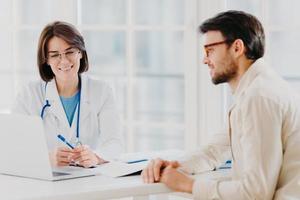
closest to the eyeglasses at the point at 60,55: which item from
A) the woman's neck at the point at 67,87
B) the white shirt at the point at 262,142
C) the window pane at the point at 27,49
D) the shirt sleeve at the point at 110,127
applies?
the woman's neck at the point at 67,87

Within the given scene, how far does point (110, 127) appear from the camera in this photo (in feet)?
9.52

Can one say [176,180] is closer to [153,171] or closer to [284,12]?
[153,171]

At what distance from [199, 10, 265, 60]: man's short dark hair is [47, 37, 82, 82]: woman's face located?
33.6 inches

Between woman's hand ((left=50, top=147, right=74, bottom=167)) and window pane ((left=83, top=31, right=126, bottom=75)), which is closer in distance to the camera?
woman's hand ((left=50, top=147, right=74, bottom=167))

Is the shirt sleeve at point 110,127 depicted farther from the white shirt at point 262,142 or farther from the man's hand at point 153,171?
the white shirt at point 262,142

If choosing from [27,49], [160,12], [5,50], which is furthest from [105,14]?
[5,50]

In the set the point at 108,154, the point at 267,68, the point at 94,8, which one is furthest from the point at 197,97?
the point at 267,68

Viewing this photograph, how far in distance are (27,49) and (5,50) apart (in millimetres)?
153

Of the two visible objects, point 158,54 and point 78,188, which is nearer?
point 78,188

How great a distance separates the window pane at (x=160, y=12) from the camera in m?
4.02

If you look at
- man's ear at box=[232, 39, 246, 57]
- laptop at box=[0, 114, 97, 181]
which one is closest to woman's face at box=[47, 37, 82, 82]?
laptop at box=[0, 114, 97, 181]

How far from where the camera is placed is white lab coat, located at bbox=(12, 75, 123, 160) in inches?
113

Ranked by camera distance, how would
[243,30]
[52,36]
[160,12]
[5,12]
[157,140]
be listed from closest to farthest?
[243,30] → [52,36] → [5,12] → [160,12] → [157,140]

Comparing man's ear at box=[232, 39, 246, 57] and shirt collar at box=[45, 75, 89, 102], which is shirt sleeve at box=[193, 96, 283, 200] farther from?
shirt collar at box=[45, 75, 89, 102]
